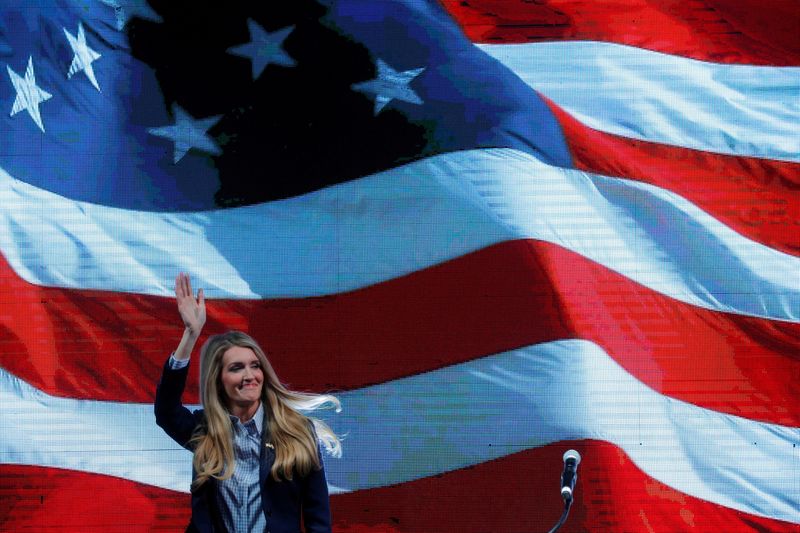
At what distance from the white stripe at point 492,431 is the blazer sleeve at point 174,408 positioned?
1700 millimetres

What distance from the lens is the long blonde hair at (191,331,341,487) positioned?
3148mm

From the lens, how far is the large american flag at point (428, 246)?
493 centimetres

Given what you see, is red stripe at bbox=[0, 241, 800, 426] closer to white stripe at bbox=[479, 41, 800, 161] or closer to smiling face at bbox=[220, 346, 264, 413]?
white stripe at bbox=[479, 41, 800, 161]

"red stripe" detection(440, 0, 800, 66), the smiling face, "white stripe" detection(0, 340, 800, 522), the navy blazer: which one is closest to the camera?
the navy blazer

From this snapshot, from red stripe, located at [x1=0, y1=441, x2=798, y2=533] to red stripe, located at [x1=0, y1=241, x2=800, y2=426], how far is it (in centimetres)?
40

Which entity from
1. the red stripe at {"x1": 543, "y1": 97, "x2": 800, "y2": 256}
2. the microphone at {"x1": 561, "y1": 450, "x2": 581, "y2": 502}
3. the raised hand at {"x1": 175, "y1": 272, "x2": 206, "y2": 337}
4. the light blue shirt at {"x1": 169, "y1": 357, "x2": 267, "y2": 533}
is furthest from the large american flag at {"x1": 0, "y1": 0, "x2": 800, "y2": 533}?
the light blue shirt at {"x1": 169, "y1": 357, "x2": 267, "y2": 533}

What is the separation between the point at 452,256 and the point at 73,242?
1.64m

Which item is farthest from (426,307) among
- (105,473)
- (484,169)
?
(105,473)

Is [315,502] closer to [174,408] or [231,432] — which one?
[231,432]

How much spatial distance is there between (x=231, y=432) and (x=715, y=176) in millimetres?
2647

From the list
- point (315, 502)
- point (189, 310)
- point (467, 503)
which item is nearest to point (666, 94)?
point (467, 503)

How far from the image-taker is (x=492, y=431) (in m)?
A: 4.95

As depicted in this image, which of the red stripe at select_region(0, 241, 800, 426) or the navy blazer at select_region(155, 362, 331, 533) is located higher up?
the navy blazer at select_region(155, 362, 331, 533)

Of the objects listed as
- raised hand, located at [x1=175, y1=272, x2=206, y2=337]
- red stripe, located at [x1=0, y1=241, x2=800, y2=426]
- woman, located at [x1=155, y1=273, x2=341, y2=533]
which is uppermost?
raised hand, located at [x1=175, y1=272, x2=206, y2=337]
